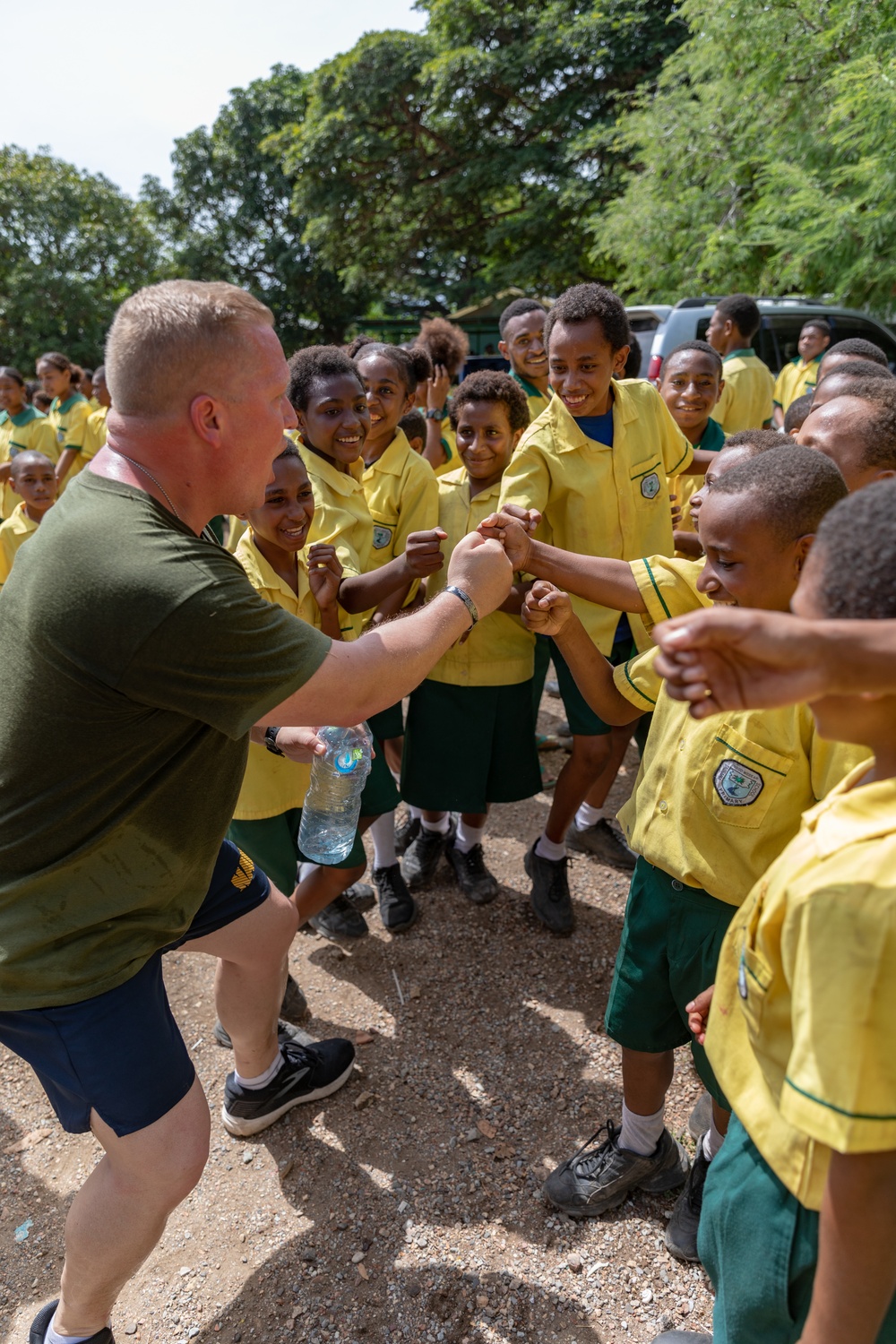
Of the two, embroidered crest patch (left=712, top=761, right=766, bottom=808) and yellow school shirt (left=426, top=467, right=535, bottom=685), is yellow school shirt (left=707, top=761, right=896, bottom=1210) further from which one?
yellow school shirt (left=426, top=467, right=535, bottom=685)

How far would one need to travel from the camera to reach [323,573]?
116 inches

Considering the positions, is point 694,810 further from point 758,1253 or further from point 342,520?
point 342,520

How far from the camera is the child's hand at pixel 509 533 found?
7.80ft

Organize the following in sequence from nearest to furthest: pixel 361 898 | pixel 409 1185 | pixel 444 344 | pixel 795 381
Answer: pixel 409 1185 → pixel 361 898 → pixel 444 344 → pixel 795 381

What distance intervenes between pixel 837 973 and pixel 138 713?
1263mm

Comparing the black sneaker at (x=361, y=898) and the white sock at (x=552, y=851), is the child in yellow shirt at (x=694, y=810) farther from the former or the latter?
the black sneaker at (x=361, y=898)

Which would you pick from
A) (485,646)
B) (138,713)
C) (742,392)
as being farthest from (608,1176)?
(742,392)

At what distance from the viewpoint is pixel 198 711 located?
1.60 meters

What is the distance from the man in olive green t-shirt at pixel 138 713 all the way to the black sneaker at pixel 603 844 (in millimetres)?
2328

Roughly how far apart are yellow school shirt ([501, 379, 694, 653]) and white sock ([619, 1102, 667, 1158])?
1.54m

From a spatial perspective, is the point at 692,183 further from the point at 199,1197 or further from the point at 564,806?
the point at 199,1197

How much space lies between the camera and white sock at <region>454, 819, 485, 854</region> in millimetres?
3824

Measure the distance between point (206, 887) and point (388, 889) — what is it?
5.64 feet

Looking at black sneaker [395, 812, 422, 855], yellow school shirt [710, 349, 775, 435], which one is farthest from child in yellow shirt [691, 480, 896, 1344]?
yellow school shirt [710, 349, 775, 435]
